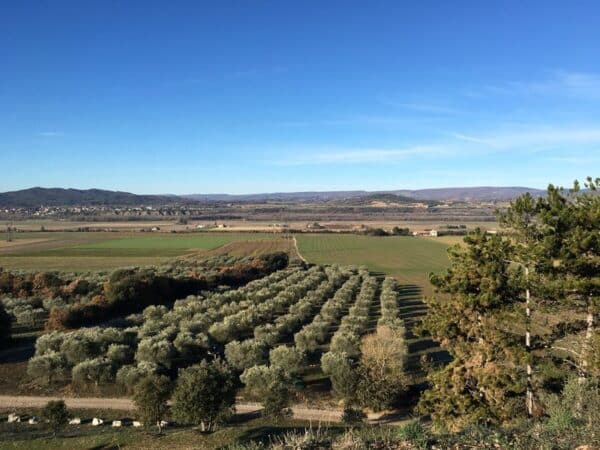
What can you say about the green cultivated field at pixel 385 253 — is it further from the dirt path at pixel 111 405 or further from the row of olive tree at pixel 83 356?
the row of olive tree at pixel 83 356

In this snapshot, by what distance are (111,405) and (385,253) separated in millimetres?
89318

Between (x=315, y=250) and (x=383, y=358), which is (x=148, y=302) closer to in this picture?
(x=383, y=358)

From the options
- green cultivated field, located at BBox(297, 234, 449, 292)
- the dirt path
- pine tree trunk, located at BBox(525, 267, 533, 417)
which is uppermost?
pine tree trunk, located at BBox(525, 267, 533, 417)

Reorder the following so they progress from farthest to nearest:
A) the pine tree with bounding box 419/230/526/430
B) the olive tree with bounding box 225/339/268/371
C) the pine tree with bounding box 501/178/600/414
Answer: the olive tree with bounding box 225/339/268/371 < the pine tree with bounding box 501/178/600/414 < the pine tree with bounding box 419/230/526/430

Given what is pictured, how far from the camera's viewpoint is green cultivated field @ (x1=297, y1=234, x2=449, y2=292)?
8762cm

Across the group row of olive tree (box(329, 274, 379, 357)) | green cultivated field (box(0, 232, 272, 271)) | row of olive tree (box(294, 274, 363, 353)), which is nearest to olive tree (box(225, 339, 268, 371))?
row of olive tree (box(294, 274, 363, 353))

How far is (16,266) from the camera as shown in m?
91.8

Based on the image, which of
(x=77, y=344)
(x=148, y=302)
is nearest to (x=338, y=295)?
(x=148, y=302)

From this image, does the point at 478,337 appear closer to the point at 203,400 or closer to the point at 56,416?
the point at 203,400

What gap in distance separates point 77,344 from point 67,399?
5.71 meters

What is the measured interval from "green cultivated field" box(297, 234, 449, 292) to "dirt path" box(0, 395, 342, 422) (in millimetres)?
45873

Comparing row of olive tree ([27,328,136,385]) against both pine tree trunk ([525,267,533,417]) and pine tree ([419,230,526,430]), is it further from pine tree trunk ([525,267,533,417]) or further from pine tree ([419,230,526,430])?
pine tree trunk ([525,267,533,417])

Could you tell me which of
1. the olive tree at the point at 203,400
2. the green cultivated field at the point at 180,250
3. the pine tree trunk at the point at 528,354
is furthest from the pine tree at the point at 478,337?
the green cultivated field at the point at 180,250

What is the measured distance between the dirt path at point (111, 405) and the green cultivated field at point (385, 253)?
4587cm
